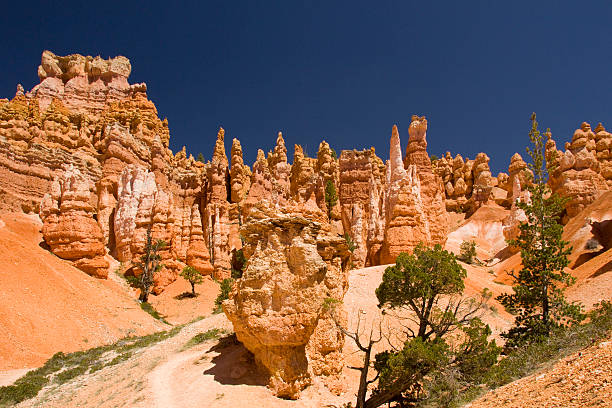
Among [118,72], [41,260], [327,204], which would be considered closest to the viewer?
[41,260]

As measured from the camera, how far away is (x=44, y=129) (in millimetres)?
39375

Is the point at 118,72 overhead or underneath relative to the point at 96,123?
overhead

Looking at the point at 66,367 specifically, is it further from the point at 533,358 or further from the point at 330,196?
the point at 330,196

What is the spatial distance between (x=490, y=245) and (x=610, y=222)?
2021 centimetres

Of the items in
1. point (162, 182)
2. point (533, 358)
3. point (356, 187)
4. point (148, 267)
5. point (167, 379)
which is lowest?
point (533, 358)

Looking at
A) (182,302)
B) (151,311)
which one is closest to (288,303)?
(151,311)

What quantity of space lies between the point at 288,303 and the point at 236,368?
315 centimetres

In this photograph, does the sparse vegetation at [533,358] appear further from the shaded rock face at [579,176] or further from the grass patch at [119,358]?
the shaded rock face at [579,176]

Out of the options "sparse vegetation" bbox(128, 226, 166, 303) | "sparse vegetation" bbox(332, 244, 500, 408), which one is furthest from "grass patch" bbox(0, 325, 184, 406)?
"sparse vegetation" bbox(332, 244, 500, 408)

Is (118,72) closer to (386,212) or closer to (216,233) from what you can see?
(216,233)

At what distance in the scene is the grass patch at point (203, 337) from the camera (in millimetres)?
16880

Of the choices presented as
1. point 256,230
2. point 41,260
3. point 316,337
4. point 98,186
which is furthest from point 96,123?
point 316,337

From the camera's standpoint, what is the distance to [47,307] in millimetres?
21438

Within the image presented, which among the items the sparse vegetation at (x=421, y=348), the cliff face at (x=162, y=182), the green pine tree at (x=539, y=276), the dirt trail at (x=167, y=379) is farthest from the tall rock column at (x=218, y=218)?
the green pine tree at (x=539, y=276)
